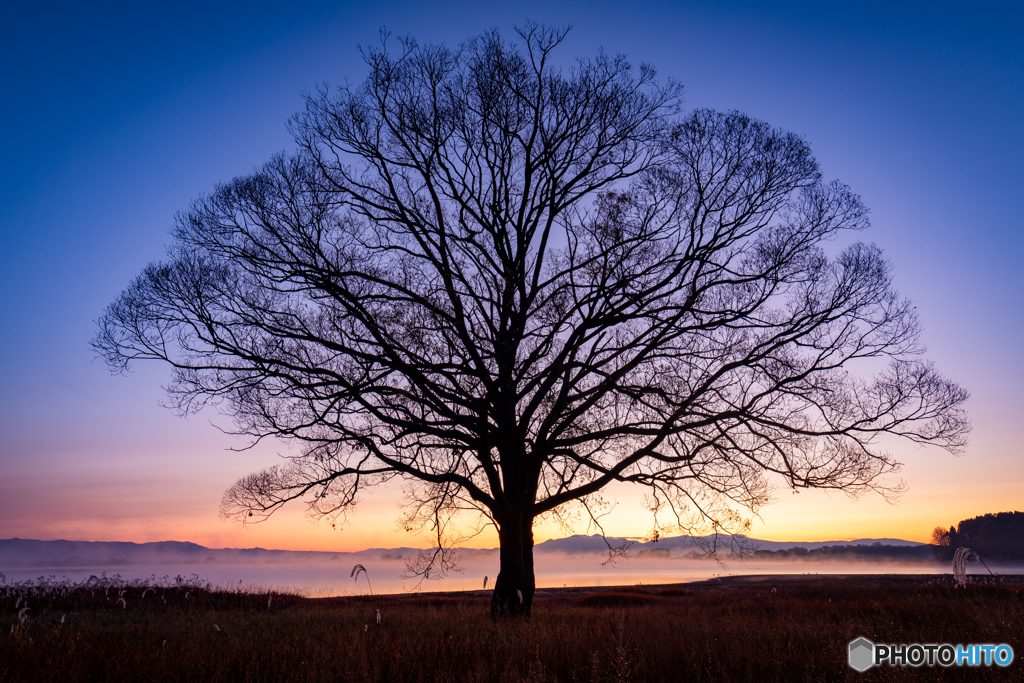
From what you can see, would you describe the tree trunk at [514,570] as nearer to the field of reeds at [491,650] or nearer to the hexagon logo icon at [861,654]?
the field of reeds at [491,650]

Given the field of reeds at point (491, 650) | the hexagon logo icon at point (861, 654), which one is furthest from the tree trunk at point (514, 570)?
the hexagon logo icon at point (861, 654)

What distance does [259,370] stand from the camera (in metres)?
12.3

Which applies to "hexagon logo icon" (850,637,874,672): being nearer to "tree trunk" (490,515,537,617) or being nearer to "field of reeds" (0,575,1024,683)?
"field of reeds" (0,575,1024,683)

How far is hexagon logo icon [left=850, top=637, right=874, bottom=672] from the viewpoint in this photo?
6.56 metres

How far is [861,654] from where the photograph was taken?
22.9 ft

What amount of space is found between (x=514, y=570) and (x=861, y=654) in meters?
6.99

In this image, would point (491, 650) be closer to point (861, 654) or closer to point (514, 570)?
point (861, 654)

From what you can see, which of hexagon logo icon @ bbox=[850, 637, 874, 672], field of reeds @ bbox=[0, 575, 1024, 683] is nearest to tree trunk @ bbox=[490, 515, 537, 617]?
field of reeds @ bbox=[0, 575, 1024, 683]

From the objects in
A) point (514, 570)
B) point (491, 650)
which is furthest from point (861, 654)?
point (514, 570)

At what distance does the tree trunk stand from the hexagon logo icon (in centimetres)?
653

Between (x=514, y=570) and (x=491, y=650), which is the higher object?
(x=491, y=650)

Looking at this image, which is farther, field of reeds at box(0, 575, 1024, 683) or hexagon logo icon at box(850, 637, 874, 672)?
hexagon logo icon at box(850, 637, 874, 672)

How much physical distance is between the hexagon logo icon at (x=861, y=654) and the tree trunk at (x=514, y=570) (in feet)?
21.4

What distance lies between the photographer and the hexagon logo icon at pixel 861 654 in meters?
6.56
